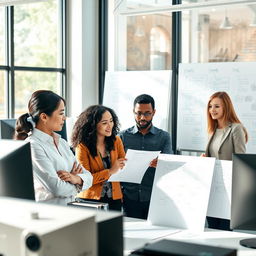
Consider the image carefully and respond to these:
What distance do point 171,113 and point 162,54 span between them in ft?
2.42

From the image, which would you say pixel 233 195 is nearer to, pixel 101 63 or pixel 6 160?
pixel 6 160

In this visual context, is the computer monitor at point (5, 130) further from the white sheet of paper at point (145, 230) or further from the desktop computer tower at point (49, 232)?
the desktop computer tower at point (49, 232)

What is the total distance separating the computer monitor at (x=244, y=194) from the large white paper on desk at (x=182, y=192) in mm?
241

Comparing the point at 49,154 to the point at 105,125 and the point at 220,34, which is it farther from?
the point at 220,34

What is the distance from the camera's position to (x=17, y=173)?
2533mm

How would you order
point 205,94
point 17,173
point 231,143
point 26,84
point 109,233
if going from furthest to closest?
point 26,84 < point 205,94 < point 231,143 < point 17,173 < point 109,233

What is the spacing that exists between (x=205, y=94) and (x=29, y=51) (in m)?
2.15

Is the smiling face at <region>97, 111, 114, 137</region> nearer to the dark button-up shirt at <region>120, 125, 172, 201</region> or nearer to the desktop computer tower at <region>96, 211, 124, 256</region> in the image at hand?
the dark button-up shirt at <region>120, 125, 172, 201</region>

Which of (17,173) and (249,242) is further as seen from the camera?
(249,242)

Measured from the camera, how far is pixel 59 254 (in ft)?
5.13

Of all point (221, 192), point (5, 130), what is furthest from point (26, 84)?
point (221, 192)

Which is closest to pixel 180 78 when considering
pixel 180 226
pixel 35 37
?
pixel 35 37

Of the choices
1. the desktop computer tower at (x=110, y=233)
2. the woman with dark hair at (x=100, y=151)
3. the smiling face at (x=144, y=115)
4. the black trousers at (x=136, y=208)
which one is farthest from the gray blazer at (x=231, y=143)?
the desktop computer tower at (x=110, y=233)

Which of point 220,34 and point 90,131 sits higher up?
point 220,34
